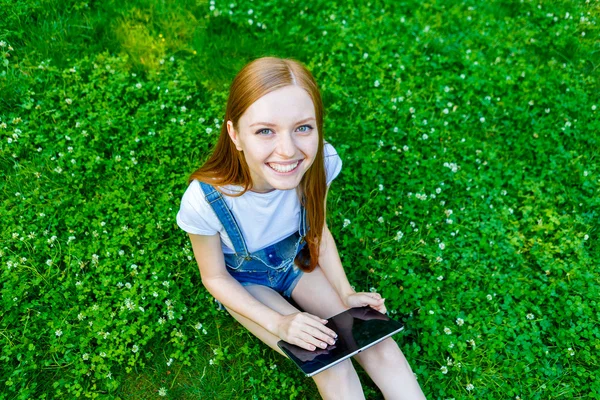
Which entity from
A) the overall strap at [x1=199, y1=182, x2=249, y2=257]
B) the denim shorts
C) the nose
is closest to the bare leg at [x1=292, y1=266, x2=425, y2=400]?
the denim shorts

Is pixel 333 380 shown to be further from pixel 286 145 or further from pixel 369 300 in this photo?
pixel 286 145

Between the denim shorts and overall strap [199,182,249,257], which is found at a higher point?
overall strap [199,182,249,257]

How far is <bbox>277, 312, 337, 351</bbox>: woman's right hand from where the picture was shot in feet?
8.83

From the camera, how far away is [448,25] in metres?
5.49

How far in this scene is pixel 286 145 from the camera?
246 cm

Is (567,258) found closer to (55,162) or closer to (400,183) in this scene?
(400,183)

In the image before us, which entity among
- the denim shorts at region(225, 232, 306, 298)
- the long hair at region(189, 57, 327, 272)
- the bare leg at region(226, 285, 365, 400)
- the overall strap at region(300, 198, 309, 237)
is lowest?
the bare leg at region(226, 285, 365, 400)

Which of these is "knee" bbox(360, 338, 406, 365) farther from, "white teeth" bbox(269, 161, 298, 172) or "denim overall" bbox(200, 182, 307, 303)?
"white teeth" bbox(269, 161, 298, 172)

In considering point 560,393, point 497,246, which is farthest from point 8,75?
point 560,393

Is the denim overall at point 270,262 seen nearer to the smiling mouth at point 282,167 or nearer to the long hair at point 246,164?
the long hair at point 246,164

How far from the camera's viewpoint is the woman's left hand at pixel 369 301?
298 cm

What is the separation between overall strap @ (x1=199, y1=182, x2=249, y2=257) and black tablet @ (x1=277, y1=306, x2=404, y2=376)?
2.02 feet

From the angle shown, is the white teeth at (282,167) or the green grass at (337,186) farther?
the green grass at (337,186)

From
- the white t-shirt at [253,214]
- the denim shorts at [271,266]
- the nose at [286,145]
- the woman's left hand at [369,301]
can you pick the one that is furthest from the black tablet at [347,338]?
the nose at [286,145]
